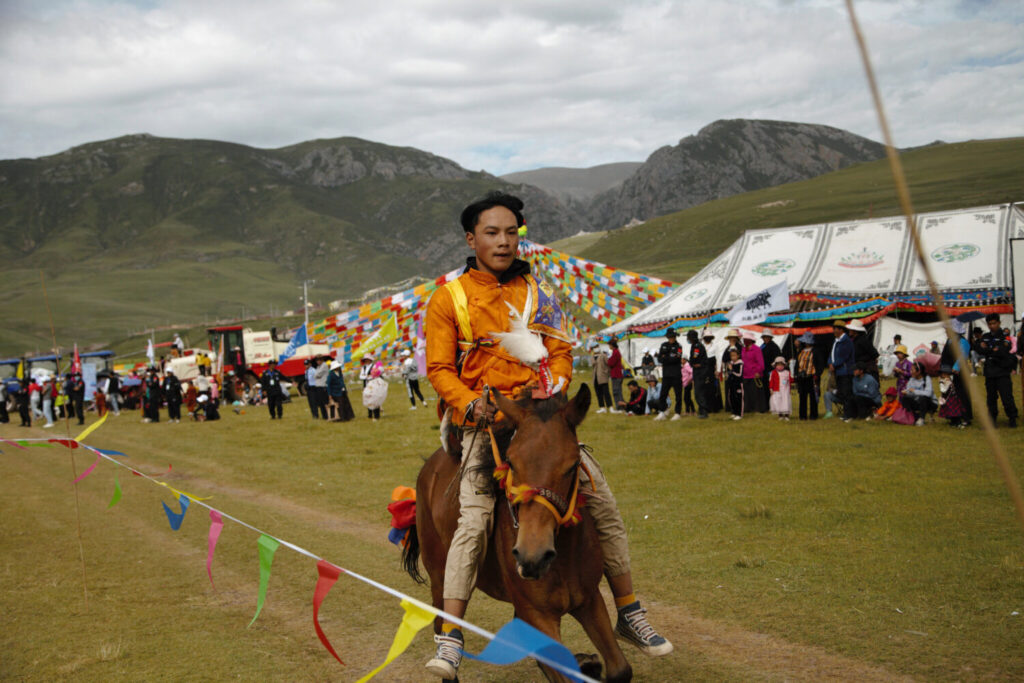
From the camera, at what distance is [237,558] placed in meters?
8.64

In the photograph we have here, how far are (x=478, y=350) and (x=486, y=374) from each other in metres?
0.15

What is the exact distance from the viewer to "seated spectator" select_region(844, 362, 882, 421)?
→ 52.5 ft

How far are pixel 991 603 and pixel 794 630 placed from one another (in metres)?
1.57

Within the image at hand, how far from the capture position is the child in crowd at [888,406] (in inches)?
617

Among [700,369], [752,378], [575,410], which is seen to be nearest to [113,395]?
[700,369]

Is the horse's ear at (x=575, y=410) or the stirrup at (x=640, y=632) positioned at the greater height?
the horse's ear at (x=575, y=410)

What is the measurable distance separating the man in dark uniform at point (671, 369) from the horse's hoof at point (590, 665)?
522 inches

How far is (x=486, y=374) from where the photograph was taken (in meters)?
4.53

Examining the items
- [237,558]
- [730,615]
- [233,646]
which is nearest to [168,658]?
[233,646]

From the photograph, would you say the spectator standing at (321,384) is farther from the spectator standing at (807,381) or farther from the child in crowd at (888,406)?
the child in crowd at (888,406)

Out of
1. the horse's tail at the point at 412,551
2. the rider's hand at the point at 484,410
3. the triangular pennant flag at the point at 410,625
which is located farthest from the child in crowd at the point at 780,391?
the triangular pennant flag at the point at 410,625

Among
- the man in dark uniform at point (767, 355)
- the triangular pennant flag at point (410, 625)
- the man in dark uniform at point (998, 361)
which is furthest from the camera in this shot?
the man in dark uniform at point (767, 355)

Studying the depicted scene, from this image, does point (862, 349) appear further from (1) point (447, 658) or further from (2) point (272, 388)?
(2) point (272, 388)

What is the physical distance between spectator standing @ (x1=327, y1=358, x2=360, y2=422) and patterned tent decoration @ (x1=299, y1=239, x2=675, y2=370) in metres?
1.20
